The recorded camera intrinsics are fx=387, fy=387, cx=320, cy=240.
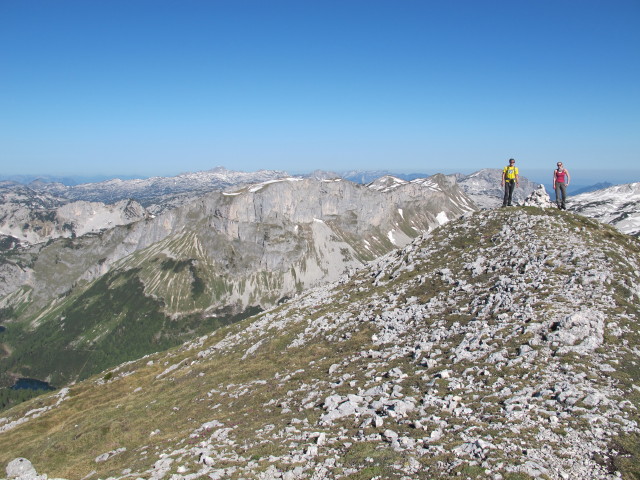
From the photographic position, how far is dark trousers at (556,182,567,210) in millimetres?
50688

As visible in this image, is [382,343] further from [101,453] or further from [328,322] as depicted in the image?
[101,453]

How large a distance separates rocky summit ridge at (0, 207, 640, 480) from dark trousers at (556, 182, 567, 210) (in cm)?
313

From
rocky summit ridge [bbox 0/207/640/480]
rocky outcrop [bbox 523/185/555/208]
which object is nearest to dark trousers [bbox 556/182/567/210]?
rocky summit ridge [bbox 0/207/640/480]

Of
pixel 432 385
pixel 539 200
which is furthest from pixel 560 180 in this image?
pixel 432 385

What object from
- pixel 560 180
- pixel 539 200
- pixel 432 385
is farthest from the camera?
pixel 539 200

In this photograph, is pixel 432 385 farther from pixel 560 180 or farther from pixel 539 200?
pixel 539 200

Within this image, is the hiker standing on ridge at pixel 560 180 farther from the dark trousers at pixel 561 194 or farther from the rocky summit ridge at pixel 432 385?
the rocky summit ridge at pixel 432 385

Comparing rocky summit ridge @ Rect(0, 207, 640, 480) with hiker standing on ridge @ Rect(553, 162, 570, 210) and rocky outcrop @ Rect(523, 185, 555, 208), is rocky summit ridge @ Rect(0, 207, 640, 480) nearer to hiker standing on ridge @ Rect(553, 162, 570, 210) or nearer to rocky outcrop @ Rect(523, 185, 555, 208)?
hiker standing on ridge @ Rect(553, 162, 570, 210)

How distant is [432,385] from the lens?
2445 cm

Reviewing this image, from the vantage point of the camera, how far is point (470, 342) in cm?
2952

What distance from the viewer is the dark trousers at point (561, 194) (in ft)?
166

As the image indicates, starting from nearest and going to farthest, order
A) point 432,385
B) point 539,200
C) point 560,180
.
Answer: point 432,385 → point 560,180 → point 539,200

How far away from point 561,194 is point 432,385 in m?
41.6

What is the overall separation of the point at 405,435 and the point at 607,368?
45.8 feet
